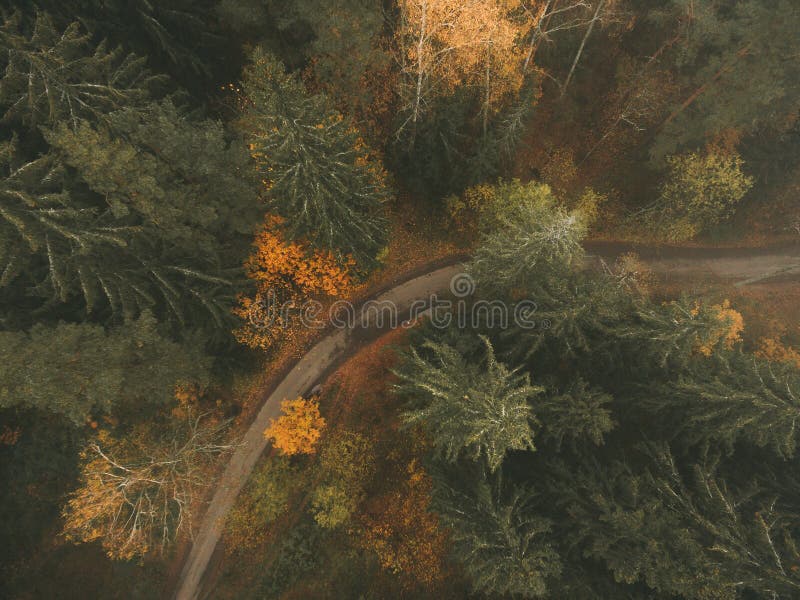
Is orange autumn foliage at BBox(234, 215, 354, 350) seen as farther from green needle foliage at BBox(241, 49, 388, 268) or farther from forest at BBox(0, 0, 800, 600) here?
green needle foliage at BBox(241, 49, 388, 268)

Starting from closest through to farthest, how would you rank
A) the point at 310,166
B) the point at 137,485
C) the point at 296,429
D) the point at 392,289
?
the point at 310,166
the point at 137,485
the point at 296,429
the point at 392,289

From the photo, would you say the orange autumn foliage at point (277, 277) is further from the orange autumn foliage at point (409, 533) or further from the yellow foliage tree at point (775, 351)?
the yellow foliage tree at point (775, 351)

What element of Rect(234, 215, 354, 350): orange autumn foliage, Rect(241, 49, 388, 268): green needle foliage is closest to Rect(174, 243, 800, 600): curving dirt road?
Rect(234, 215, 354, 350): orange autumn foliage

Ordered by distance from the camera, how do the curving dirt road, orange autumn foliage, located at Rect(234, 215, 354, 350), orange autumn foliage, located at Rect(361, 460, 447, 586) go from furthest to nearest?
the curving dirt road < orange autumn foliage, located at Rect(361, 460, 447, 586) < orange autumn foliage, located at Rect(234, 215, 354, 350)

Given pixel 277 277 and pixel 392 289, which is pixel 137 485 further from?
pixel 392 289

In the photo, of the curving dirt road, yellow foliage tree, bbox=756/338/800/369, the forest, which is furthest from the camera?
yellow foliage tree, bbox=756/338/800/369

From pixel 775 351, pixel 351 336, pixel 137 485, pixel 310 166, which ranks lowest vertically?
pixel 137 485

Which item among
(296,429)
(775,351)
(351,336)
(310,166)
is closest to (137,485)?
(296,429)
